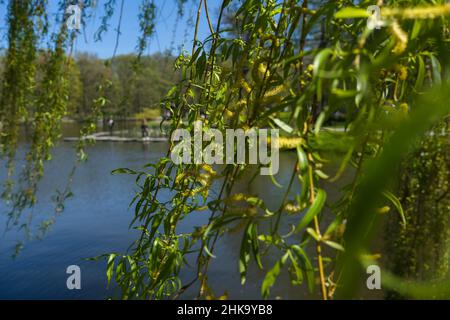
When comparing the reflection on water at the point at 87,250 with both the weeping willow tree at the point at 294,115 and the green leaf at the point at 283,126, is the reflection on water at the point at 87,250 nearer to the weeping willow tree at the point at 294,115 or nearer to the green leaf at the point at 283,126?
the weeping willow tree at the point at 294,115

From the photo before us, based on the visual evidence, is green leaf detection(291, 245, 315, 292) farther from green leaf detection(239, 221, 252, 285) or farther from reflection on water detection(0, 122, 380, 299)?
reflection on water detection(0, 122, 380, 299)

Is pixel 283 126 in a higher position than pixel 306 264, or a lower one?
higher

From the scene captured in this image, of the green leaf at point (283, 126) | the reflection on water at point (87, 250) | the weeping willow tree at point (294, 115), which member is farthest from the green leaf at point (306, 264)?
the reflection on water at point (87, 250)

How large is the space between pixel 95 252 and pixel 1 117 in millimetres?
2331

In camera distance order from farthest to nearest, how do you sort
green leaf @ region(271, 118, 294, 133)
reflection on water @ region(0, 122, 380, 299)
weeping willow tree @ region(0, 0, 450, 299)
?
reflection on water @ region(0, 122, 380, 299), green leaf @ region(271, 118, 294, 133), weeping willow tree @ region(0, 0, 450, 299)

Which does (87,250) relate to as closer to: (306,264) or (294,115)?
(306,264)

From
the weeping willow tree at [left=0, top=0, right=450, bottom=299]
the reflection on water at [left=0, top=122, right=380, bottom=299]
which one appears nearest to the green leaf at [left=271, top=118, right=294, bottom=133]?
the weeping willow tree at [left=0, top=0, right=450, bottom=299]

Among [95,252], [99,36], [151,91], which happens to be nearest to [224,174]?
[99,36]

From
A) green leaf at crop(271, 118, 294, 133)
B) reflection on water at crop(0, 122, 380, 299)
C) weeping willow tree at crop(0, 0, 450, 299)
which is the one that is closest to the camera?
weeping willow tree at crop(0, 0, 450, 299)

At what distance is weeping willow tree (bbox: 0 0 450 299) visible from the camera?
255 millimetres

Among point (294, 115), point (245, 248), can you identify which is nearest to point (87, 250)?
point (245, 248)

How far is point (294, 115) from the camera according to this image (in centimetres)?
32

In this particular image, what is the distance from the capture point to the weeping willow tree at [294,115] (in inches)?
10.0

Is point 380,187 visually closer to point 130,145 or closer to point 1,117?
point 1,117
